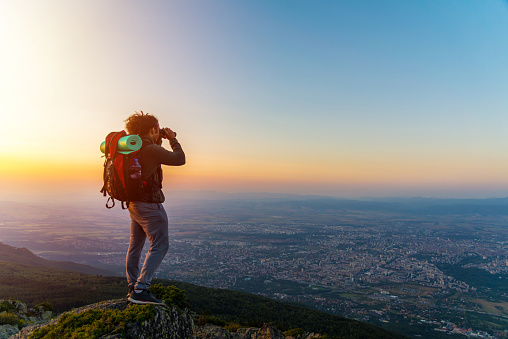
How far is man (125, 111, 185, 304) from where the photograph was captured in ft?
13.0

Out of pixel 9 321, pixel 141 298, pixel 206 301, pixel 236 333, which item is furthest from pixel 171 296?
pixel 206 301

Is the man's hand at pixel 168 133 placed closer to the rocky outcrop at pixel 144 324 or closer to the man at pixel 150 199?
the man at pixel 150 199

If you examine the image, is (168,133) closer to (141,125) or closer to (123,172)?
(141,125)

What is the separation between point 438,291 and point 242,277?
41.4 meters

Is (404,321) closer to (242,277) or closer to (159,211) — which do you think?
(242,277)

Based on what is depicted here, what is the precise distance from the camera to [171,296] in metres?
5.04

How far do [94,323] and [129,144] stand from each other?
2.75 m

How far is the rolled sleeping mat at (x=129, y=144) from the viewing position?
370 cm

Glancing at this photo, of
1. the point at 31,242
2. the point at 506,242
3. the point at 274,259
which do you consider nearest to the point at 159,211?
the point at 274,259

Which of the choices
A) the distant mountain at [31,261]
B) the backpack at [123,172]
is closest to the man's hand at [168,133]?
the backpack at [123,172]

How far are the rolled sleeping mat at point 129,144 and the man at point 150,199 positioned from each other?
187 millimetres

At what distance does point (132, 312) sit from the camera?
4.05 m

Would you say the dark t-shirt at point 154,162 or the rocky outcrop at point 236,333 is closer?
the dark t-shirt at point 154,162

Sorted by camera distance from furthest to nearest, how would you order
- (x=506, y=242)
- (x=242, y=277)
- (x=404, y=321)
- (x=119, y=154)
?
(x=506, y=242) < (x=242, y=277) < (x=404, y=321) < (x=119, y=154)
